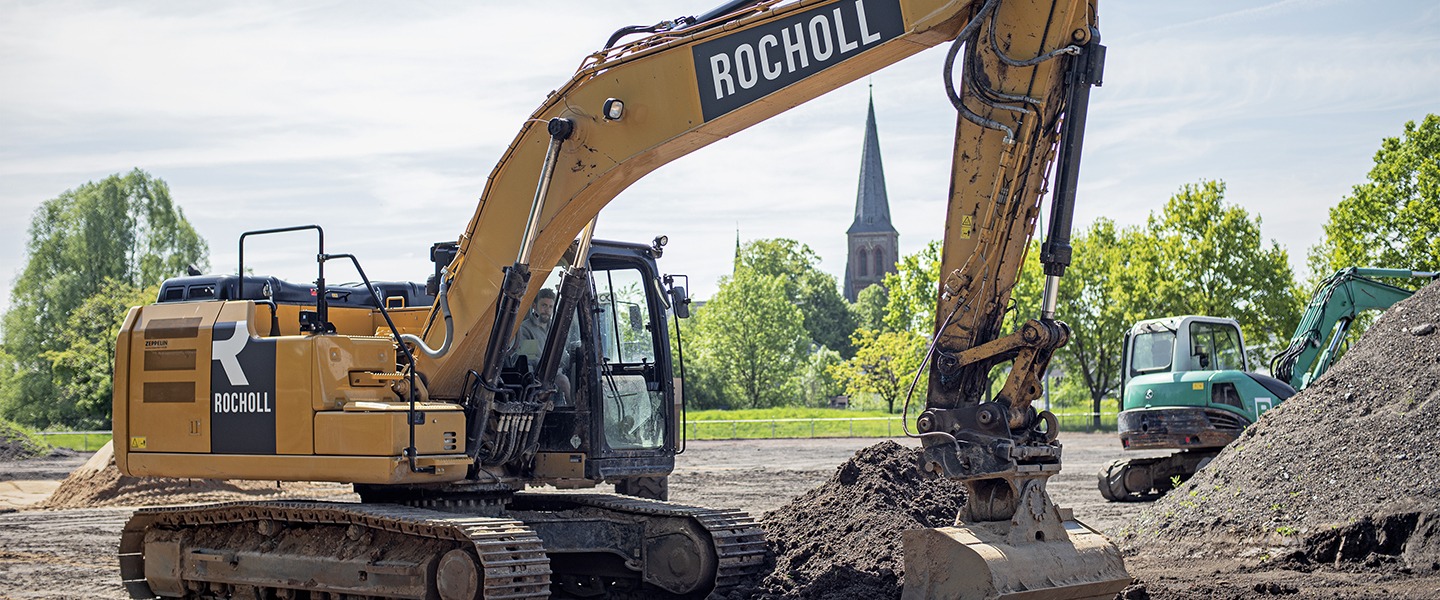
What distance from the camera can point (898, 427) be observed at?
42.2 meters

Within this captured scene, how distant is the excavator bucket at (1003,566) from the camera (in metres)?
6.89

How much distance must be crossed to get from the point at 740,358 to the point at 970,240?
2297 inches

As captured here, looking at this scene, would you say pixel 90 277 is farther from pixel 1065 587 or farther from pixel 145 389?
pixel 1065 587

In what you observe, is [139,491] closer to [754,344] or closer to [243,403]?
[243,403]

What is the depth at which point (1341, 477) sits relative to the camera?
36.0 feet

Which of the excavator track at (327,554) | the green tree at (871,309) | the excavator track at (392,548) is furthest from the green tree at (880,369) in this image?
the excavator track at (327,554)

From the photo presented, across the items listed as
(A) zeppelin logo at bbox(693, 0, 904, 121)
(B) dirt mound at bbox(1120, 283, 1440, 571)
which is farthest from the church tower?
(A) zeppelin logo at bbox(693, 0, 904, 121)

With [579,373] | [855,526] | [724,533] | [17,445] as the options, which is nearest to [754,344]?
[17,445]

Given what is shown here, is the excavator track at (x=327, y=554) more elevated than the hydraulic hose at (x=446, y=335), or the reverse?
the hydraulic hose at (x=446, y=335)

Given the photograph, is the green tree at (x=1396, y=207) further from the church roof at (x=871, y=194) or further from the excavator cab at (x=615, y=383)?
the church roof at (x=871, y=194)

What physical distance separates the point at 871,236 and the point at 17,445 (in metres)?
83.0

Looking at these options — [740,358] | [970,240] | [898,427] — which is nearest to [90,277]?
[740,358]

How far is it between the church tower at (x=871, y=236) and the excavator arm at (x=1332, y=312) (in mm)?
82341

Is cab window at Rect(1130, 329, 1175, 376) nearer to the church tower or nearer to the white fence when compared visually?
the white fence
